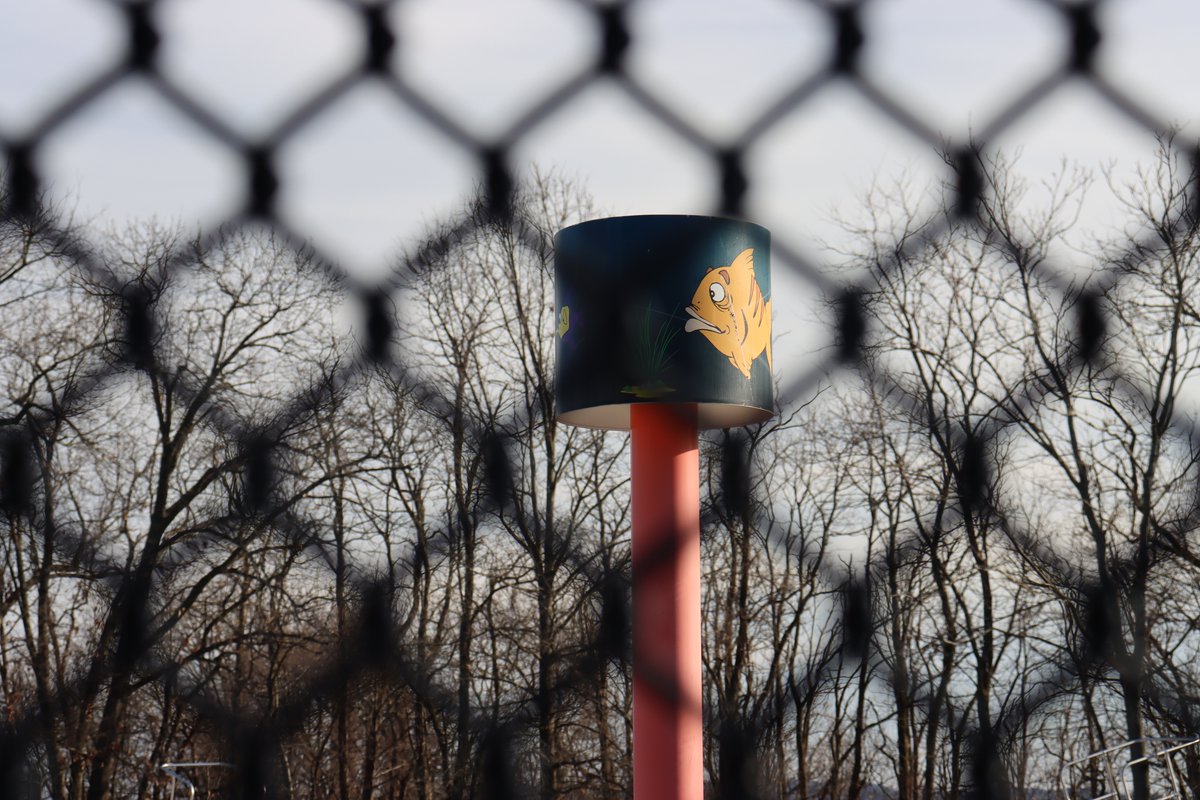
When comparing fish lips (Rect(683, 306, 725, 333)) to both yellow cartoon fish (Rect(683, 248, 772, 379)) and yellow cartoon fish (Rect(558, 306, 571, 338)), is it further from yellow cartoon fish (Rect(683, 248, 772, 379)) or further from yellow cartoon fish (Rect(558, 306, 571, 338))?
yellow cartoon fish (Rect(558, 306, 571, 338))

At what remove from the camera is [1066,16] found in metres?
0.51

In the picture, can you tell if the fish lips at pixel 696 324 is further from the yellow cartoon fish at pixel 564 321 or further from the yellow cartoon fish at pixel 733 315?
the yellow cartoon fish at pixel 564 321

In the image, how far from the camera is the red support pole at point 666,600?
1.77 ft

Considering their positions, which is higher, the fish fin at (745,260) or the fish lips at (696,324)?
the fish lips at (696,324)

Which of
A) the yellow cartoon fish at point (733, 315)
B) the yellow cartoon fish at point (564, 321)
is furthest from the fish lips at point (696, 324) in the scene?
the yellow cartoon fish at point (564, 321)

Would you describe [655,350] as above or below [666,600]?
above

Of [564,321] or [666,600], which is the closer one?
[564,321]

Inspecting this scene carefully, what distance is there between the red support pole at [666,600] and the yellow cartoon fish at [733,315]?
5cm

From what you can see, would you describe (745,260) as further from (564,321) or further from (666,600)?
(666,600)

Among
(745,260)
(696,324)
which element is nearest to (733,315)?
(696,324)

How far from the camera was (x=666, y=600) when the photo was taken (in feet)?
2.31

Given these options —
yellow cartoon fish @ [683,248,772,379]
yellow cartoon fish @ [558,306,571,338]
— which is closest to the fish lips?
yellow cartoon fish @ [683,248,772,379]

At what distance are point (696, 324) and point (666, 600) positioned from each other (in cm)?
16

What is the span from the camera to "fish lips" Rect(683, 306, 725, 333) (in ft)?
2.37
